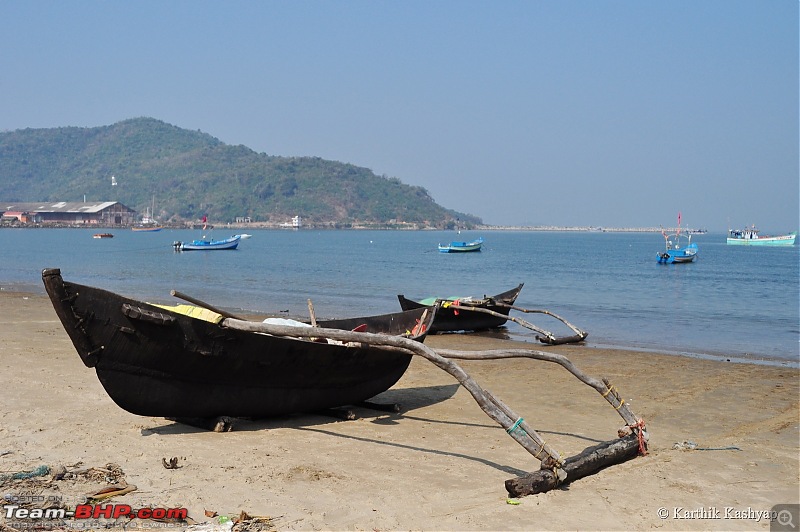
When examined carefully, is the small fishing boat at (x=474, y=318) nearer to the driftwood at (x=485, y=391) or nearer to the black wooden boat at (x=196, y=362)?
the black wooden boat at (x=196, y=362)

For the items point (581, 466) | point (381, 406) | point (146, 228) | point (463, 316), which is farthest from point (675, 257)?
point (146, 228)

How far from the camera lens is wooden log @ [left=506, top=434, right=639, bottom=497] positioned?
6.14 metres

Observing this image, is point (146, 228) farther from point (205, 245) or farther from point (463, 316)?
point (463, 316)

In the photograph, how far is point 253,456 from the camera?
7.05 m

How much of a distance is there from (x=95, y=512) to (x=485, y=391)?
10.9ft

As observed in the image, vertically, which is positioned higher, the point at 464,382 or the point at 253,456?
the point at 464,382

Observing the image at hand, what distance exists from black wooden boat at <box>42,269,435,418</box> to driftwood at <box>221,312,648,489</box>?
0.77ft

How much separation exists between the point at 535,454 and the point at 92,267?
44.6 metres

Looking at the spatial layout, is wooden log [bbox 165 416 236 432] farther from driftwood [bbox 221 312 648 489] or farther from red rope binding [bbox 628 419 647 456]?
red rope binding [bbox 628 419 647 456]

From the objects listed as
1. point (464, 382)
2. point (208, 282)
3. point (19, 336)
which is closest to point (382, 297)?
point (208, 282)

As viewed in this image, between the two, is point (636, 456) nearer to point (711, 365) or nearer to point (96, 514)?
point (96, 514)

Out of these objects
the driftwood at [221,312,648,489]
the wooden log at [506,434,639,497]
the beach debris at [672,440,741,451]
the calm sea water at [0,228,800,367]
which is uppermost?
the driftwood at [221,312,648,489]

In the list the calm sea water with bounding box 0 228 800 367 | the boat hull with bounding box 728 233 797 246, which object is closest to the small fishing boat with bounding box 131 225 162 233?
the calm sea water with bounding box 0 228 800 367

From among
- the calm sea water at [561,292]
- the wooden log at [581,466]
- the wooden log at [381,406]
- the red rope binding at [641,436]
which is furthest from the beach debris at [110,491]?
the calm sea water at [561,292]
